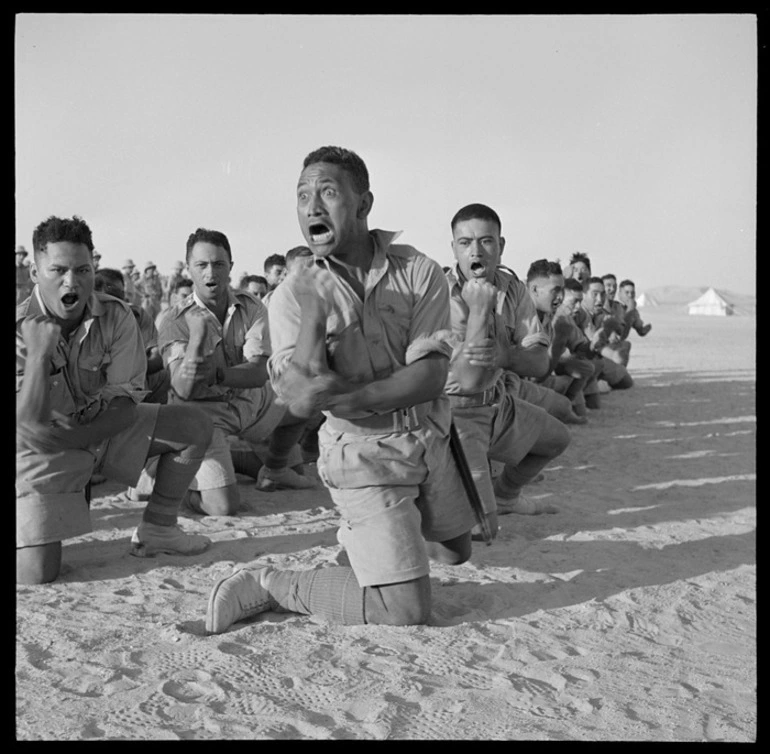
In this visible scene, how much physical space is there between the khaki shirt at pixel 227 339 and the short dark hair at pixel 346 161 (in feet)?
7.57

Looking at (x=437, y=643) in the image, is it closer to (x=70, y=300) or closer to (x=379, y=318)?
(x=379, y=318)

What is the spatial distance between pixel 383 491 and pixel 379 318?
728mm

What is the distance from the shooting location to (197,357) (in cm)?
499

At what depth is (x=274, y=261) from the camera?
9242 millimetres

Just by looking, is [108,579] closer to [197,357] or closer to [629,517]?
[197,357]

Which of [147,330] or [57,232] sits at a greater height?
[57,232]

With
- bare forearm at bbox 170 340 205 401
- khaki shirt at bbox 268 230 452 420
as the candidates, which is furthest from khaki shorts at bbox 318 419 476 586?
bare forearm at bbox 170 340 205 401

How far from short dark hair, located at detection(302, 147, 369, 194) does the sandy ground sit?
6.09ft

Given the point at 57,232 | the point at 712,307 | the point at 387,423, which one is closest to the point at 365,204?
the point at 387,423

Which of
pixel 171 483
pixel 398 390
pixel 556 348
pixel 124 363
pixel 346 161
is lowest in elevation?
pixel 171 483

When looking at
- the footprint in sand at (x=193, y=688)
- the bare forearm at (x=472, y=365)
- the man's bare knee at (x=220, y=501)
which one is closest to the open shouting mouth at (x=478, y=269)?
the bare forearm at (x=472, y=365)
